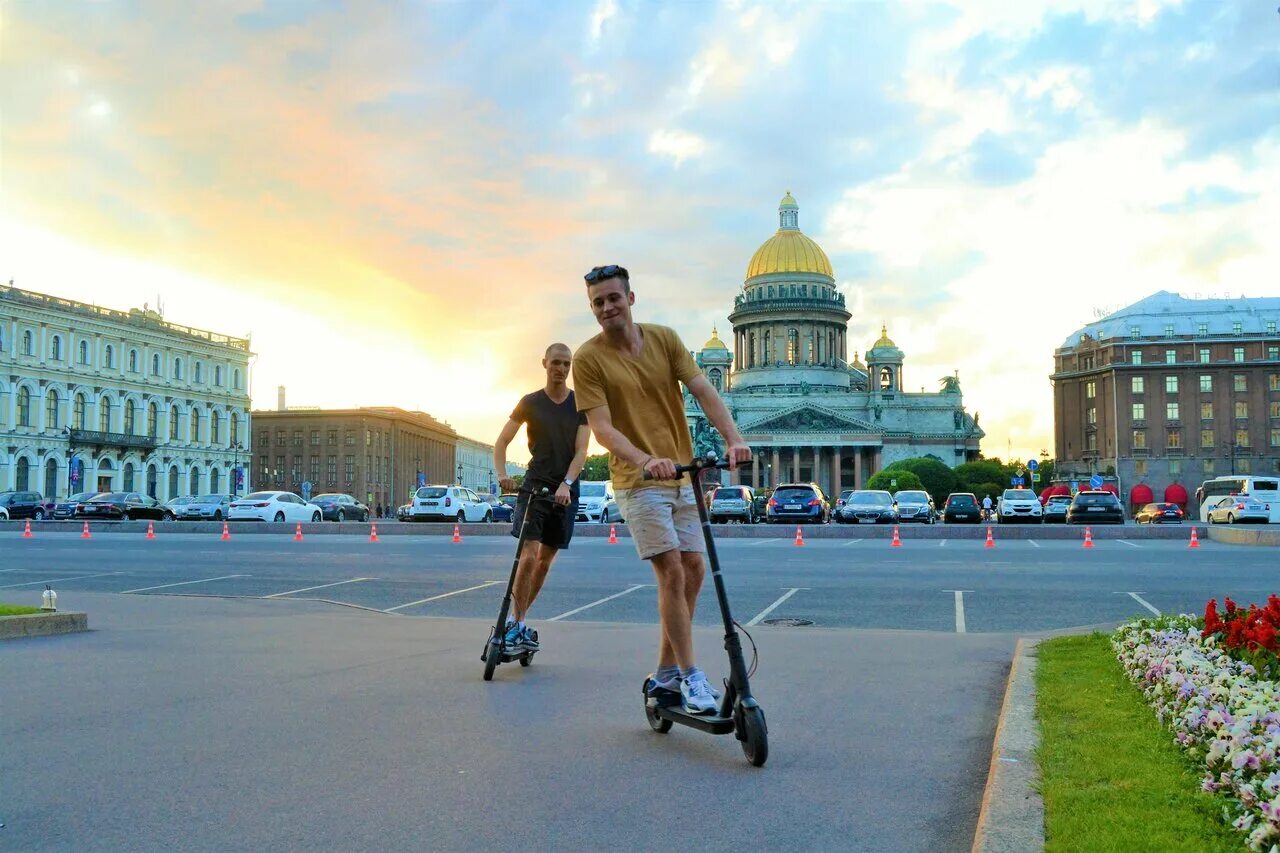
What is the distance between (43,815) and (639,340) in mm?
3213

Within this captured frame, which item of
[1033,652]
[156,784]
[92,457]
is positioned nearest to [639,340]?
[156,784]

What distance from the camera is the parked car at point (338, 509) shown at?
52656 millimetres

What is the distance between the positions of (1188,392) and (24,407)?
331 ft

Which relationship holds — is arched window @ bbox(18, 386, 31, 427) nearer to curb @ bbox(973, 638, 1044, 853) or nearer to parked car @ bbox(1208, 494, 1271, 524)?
parked car @ bbox(1208, 494, 1271, 524)

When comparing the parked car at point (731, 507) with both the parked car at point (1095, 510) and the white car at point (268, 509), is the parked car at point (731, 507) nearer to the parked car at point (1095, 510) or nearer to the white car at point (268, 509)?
the parked car at point (1095, 510)

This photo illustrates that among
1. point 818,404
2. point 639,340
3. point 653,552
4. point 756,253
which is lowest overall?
point 653,552

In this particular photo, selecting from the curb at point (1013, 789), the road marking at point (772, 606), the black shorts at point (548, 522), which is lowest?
the road marking at point (772, 606)

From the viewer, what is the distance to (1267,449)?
4483 inches

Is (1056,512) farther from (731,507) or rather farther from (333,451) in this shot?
(333,451)

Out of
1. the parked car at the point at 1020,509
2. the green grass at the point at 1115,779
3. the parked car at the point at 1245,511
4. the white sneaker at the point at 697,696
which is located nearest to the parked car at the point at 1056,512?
the parked car at the point at 1020,509

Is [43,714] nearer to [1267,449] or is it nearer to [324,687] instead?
[324,687]

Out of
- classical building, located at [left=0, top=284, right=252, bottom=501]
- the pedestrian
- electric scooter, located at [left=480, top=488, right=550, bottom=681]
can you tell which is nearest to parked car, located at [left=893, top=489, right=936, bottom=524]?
electric scooter, located at [left=480, top=488, right=550, bottom=681]

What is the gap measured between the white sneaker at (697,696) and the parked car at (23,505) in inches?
2117

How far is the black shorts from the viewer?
7879 millimetres
